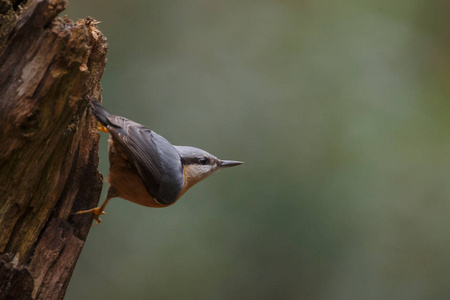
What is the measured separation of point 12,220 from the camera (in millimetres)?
1593

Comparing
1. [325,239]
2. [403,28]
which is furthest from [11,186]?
[403,28]

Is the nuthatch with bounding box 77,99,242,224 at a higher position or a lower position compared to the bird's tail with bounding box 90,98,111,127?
lower

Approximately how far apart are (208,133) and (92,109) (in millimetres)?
2108

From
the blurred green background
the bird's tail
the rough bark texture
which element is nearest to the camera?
the rough bark texture

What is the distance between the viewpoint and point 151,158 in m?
2.26

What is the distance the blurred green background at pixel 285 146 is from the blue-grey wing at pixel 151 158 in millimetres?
1383

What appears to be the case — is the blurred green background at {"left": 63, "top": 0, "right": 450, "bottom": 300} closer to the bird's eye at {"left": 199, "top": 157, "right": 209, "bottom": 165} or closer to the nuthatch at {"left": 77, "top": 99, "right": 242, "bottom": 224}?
the bird's eye at {"left": 199, "top": 157, "right": 209, "bottom": 165}

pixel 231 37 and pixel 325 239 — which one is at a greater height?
pixel 231 37

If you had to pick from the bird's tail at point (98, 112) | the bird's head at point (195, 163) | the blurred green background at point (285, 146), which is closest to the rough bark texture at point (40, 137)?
the bird's tail at point (98, 112)

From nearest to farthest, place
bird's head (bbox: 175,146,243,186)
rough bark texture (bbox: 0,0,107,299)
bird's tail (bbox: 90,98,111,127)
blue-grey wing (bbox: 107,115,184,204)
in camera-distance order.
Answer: rough bark texture (bbox: 0,0,107,299)
bird's tail (bbox: 90,98,111,127)
blue-grey wing (bbox: 107,115,184,204)
bird's head (bbox: 175,146,243,186)

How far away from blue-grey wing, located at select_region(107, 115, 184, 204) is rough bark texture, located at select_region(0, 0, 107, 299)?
0.96 feet

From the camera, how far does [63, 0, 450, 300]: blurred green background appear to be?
3.85 meters

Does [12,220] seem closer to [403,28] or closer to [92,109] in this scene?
[92,109]

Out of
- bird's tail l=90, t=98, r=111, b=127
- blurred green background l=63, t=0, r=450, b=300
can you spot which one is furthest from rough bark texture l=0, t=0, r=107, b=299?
blurred green background l=63, t=0, r=450, b=300
